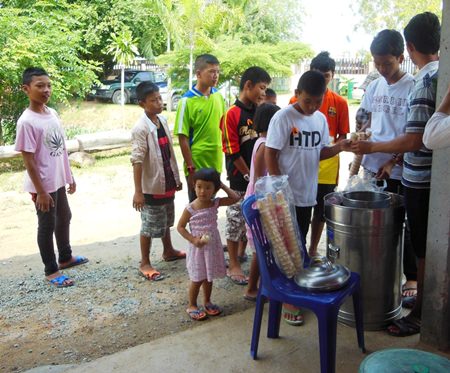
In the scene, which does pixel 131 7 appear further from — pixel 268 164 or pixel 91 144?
pixel 268 164

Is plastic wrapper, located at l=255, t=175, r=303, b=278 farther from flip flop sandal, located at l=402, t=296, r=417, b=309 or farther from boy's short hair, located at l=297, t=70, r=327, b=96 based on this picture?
flip flop sandal, located at l=402, t=296, r=417, b=309

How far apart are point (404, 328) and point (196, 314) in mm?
1399

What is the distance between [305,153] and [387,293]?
1028mm

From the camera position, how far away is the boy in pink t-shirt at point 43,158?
388 centimetres

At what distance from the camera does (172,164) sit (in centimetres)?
425

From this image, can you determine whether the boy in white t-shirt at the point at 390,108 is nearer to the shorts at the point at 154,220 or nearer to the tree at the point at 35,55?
the shorts at the point at 154,220

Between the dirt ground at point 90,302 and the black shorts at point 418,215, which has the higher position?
the black shorts at point 418,215

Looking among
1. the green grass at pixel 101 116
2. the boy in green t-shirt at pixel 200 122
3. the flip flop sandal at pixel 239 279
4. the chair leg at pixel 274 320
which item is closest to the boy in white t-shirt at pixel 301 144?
the chair leg at pixel 274 320

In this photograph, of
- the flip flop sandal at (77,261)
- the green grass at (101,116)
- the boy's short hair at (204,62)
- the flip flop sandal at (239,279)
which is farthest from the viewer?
the green grass at (101,116)

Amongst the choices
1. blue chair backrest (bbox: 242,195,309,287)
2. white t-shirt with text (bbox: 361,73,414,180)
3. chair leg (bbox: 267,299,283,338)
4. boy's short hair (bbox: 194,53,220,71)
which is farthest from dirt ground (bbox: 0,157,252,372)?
boy's short hair (bbox: 194,53,220,71)

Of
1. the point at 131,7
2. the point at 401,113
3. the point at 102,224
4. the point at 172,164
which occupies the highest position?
the point at 131,7

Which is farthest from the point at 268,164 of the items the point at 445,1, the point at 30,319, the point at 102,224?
the point at 102,224

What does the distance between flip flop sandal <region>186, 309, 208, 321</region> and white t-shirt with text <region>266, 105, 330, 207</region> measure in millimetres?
1048

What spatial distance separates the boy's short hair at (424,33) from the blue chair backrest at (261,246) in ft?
4.35
